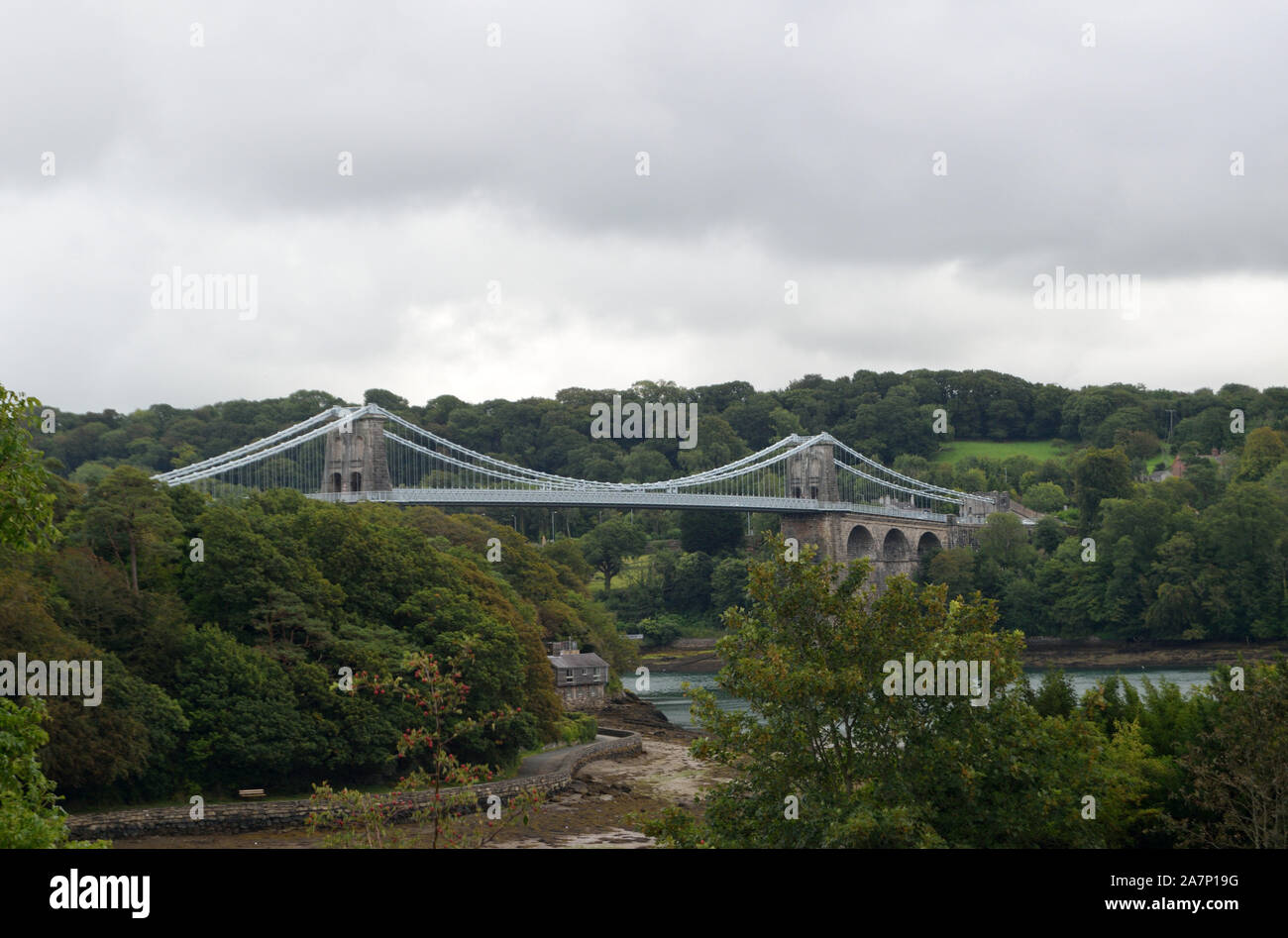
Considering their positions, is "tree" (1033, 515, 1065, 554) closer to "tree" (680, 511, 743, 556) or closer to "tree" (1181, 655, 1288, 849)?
"tree" (680, 511, 743, 556)

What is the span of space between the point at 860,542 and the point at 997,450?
29942mm

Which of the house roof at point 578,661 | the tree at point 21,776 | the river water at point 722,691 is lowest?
the river water at point 722,691

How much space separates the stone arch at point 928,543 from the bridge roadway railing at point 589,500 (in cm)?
236

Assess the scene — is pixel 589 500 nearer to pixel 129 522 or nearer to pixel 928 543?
pixel 928 543

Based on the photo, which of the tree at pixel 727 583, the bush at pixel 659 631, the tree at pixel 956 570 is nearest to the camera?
the bush at pixel 659 631

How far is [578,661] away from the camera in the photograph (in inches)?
1731

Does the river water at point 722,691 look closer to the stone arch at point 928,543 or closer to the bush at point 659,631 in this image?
the bush at point 659,631

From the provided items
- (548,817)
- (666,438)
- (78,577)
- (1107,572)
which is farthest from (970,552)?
(78,577)

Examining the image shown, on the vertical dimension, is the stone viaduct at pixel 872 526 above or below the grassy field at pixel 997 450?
below

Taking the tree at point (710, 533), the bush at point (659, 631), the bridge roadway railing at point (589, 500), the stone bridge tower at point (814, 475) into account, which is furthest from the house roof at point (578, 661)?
the stone bridge tower at point (814, 475)

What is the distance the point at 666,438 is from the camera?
9538 cm

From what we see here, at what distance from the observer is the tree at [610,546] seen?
76.3 metres
